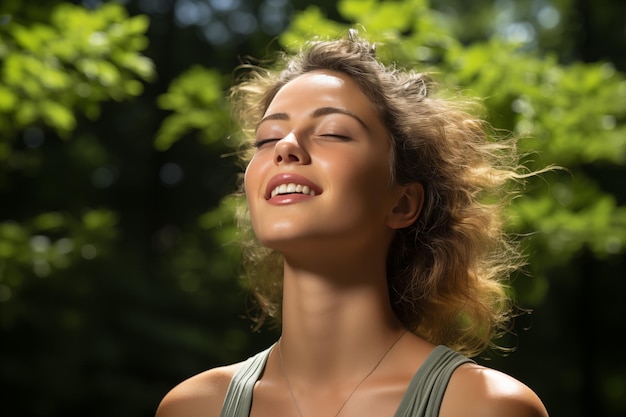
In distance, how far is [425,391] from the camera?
150cm

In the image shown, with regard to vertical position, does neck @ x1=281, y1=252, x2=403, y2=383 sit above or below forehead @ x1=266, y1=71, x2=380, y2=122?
below

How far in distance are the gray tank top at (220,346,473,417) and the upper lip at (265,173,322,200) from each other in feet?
1.23

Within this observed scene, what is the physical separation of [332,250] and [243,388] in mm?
353

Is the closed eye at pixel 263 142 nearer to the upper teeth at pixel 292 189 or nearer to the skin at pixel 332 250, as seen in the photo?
the skin at pixel 332 250

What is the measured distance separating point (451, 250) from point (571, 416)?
529 cm

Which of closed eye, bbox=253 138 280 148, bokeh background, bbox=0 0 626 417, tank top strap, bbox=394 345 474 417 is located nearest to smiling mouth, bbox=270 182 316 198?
closed eye, bbox=253 138 280 148

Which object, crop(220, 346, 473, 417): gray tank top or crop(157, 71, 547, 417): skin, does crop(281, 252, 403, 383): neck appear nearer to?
crop(157, 71, 547, 417): skin

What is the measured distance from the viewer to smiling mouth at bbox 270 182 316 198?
157 centimetres

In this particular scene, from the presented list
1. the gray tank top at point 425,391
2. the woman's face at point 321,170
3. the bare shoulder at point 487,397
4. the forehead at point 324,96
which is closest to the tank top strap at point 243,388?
the gray tank top at point 425,391

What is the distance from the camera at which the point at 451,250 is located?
1.80m

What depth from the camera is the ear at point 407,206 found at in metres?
1.72

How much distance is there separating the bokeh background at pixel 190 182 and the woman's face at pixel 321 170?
0.69 meters

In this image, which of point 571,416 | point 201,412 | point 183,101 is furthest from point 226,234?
point 571,416

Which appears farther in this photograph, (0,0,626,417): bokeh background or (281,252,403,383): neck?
(0,0,626,417): bokeh background
